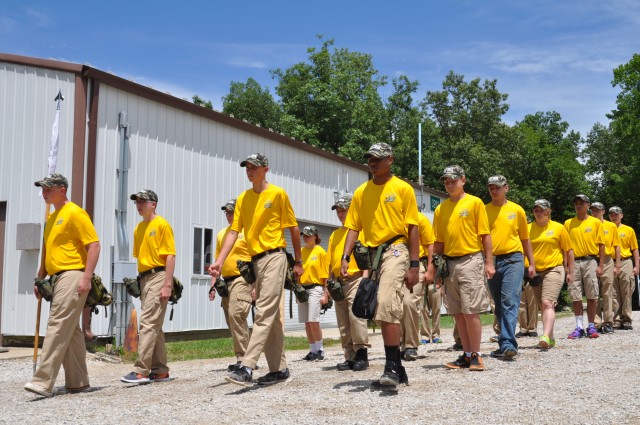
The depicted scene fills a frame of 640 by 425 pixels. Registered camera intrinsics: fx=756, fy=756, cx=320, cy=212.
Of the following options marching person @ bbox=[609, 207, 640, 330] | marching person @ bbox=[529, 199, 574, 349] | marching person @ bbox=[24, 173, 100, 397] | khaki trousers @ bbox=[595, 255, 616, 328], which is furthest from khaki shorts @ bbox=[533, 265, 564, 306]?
marching person @ bbox=[24, 173, 100, 397]

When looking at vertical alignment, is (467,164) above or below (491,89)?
below

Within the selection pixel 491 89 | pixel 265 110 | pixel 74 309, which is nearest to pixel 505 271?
pixel 74 309

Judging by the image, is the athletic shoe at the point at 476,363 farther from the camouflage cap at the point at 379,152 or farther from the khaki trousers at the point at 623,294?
the khaki trousers at the point at 623,294

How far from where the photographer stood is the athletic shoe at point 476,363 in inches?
304

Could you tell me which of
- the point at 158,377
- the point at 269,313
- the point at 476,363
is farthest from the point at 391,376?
the point at 158,377

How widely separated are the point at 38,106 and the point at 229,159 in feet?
14.8

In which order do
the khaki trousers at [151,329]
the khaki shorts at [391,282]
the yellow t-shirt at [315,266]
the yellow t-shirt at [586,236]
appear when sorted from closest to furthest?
1. the khaki shorts at [391,282]
2. the khaki trousers at [151,329]
3. the yellow t-shirt at [315,266]
4. the yellow t-shirt at [586,236]

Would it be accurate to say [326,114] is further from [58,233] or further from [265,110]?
[58,233]

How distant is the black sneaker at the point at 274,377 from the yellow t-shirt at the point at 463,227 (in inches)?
86.0

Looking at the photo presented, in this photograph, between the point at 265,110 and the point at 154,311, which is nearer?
the point at 154,311

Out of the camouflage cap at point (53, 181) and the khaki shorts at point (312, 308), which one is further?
the khaki shorts at point (312, 308)

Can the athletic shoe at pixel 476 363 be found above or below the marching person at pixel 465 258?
below

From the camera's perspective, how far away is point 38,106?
1356 centimetres

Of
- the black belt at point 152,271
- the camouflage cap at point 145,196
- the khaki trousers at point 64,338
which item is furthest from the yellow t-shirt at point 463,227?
the khaki trousers at point 64,338
